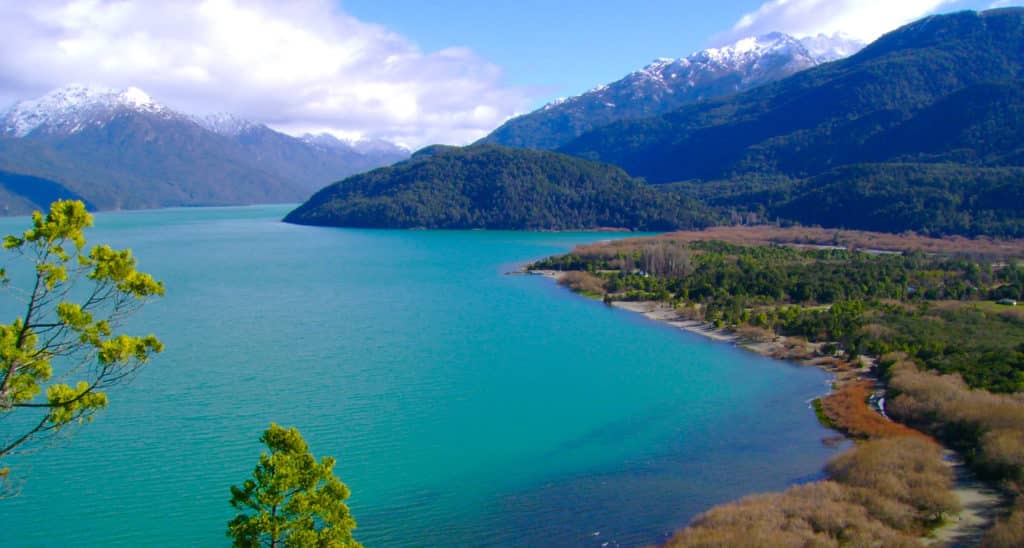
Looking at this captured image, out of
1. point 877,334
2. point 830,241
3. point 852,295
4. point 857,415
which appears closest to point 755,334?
point 877,334

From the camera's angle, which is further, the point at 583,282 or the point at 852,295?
the point at 583,282

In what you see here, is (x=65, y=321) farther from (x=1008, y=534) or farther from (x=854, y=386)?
(x=854, y=386)

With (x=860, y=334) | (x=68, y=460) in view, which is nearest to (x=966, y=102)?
(x=860, y=334)

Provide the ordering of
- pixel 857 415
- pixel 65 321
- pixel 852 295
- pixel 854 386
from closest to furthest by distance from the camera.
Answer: pixel 65 321 → pixel 857 415 → pixel 854 386 → pixel 852 295

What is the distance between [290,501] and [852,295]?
62966 millimetres

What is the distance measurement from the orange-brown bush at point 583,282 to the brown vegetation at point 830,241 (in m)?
17.3

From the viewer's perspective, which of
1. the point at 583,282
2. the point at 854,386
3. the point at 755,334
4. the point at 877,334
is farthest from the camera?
the point at 583,282

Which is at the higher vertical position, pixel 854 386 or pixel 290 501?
pixel 290 501

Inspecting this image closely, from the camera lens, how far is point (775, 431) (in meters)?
33.8

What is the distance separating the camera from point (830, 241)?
410 ft

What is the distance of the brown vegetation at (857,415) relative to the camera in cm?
3231

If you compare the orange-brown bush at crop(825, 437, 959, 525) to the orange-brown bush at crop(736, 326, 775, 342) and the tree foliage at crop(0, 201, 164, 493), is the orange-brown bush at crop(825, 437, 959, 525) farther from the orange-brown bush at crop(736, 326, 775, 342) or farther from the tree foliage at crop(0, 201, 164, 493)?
the orange-brown bush at crop(736, 326, 775, 342)

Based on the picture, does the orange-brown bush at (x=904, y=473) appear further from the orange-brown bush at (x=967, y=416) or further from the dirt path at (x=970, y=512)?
the orange-brown bush at (x=967, y=416)

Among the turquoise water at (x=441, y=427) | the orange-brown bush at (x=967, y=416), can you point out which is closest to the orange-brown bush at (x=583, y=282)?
the turquoise water at (x=441, y=427)
